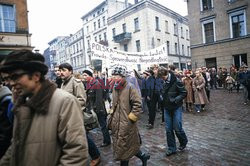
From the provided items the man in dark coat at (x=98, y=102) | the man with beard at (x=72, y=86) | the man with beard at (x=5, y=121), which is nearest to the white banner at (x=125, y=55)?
the man in dark coat at (x=98, y=102)

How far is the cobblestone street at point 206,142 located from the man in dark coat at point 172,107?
338 mm

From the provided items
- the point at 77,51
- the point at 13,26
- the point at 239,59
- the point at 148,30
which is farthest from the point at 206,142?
the point at 77,51

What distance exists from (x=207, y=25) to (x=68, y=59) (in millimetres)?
47155

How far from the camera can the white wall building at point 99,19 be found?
135 ft

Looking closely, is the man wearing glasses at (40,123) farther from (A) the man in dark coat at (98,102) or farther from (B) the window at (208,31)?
(B) the window at (208,31)

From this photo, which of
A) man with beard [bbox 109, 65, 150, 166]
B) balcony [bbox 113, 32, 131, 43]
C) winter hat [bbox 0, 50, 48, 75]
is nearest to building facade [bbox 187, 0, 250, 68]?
balcony [bbox 113, 32, 131, 43]

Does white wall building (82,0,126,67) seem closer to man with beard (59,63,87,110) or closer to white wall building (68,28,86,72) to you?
white wall building (68,28,86,72)

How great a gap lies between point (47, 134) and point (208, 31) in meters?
25.6

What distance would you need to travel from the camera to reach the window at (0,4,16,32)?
646 inches

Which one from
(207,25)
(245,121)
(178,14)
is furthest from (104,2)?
(245,121)

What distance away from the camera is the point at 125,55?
34.1 feet

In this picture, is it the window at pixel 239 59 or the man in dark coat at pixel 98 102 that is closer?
the man in dark coat at pixel 98 102

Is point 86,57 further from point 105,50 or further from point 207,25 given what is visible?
point 105,50

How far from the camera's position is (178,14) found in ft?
134
